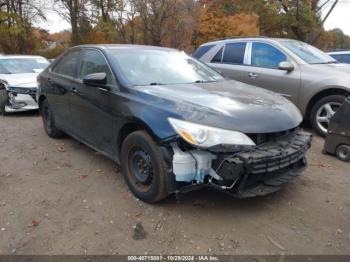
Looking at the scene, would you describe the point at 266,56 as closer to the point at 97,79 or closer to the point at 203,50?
the point at 203,50

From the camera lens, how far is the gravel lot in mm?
2867

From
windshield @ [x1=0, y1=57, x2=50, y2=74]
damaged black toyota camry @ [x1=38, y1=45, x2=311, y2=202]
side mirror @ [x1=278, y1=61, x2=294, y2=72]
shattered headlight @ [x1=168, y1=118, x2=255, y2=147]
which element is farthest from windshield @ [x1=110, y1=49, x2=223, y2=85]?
windshield @ [x1=0, y1=57, x2=50, y2=74]

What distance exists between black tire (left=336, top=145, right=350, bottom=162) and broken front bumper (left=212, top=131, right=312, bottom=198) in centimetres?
156

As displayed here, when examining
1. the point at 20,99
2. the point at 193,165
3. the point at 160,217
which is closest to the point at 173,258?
the point at 160,217

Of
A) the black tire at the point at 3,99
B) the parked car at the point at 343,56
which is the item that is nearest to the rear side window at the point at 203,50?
the parked car at the point at 343,56

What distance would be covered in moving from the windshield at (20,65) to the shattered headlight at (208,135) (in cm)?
712

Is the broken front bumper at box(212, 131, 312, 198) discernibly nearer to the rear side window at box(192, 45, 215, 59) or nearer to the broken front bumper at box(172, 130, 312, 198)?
the broken front bumper at box(172, 130, 312, 198)

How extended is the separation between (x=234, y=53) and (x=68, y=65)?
3.53 meters

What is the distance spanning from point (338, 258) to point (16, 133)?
568cm

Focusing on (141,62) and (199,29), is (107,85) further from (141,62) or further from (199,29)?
(199,29)

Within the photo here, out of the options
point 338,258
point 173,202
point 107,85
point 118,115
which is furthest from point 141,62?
point 338,258

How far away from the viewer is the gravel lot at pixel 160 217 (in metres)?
2.87

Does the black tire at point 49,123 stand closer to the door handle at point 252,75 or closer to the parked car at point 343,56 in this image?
the door handle at point 252,75

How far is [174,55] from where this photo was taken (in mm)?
4676
